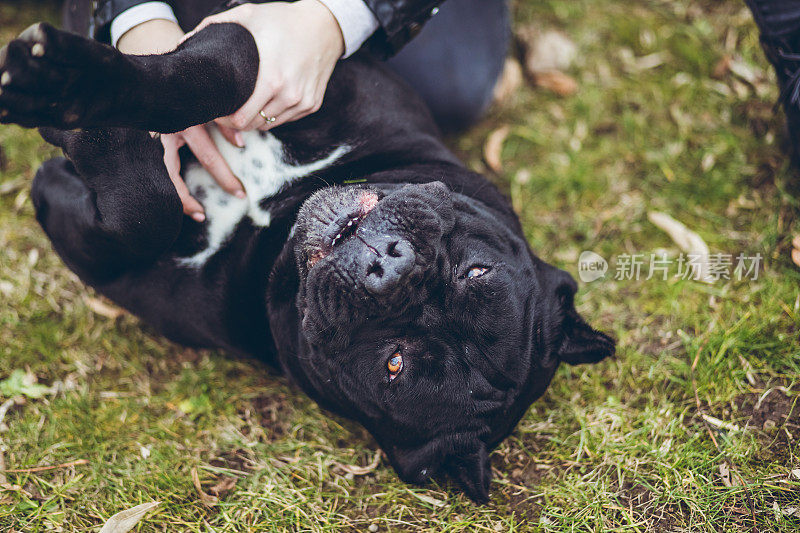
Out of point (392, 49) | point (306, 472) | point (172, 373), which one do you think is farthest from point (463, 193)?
point (172, 373)

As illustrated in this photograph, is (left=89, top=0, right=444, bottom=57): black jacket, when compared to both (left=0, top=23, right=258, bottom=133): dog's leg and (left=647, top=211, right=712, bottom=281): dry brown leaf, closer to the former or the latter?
(left=0, top=23, right=258, bottom=133): dog's leg

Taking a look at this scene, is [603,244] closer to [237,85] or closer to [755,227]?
[755,227]

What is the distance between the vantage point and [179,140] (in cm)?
249

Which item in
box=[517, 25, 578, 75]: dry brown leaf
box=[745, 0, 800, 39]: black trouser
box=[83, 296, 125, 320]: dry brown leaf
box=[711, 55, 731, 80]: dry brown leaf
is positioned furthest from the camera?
box=[517, 25, 578, 75]: dry brown leaf

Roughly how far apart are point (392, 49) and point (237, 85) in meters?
0.85

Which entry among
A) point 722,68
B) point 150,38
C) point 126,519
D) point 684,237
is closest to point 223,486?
point 126,519

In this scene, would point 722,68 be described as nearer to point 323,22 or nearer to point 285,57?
point 323,22

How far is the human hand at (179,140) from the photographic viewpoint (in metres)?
2.43

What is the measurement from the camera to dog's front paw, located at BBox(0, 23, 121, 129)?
5.10 feet

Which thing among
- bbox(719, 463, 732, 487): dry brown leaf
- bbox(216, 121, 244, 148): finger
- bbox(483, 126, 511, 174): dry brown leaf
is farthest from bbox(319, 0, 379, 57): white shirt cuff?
bbox(719, 463, 732, 487): dry brown leaf

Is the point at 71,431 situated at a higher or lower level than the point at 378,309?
lower

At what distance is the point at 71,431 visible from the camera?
2604 mm

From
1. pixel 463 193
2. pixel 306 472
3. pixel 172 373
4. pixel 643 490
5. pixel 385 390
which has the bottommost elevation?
pixel 643 490

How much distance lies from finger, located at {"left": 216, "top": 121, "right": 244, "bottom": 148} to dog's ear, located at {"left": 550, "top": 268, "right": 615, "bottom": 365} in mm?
1420
